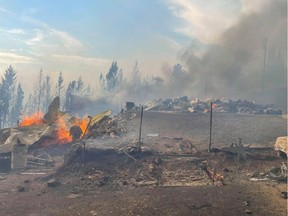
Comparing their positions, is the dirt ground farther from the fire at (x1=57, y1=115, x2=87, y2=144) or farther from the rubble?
the fire at (x1=57, y1=115, x2=87, y2=144)

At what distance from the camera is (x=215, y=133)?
25.2 metres

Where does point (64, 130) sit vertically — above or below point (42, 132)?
above

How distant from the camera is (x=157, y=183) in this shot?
50.9 ft

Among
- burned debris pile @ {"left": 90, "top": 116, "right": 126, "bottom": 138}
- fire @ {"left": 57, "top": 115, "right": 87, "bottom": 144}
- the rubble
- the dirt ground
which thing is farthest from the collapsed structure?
the rubble

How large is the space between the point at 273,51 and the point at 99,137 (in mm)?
87893

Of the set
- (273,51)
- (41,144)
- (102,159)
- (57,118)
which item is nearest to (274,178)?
(102,159)

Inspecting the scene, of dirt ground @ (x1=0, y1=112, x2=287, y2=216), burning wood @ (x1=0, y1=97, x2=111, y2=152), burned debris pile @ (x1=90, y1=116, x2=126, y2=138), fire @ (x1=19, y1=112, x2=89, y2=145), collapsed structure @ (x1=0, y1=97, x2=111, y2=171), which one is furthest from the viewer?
fire @ (x1=19, y1=112, x2=89, y2=145)

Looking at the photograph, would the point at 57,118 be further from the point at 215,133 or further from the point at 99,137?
the point at 215,133

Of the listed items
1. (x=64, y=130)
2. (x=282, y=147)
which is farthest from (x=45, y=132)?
(x=282, y=147)

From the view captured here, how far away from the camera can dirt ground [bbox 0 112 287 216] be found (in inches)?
480

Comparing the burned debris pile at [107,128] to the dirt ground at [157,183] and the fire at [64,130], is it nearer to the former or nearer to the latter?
the dirt ground at [157,183]

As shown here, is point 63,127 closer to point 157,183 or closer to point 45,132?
Result: point 45,132

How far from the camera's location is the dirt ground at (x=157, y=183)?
12.2m

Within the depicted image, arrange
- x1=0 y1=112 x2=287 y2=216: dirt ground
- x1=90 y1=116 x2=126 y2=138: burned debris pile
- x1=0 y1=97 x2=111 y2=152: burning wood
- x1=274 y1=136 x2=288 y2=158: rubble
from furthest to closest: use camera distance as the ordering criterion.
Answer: x1=0 y1=97 x2=111 y2=152: burning wood < x1=90 y1=116 x2=126 y2=138: burned debris pile < x1=274 y1=136 x2=288 y2=158: rubble < x1=0 y1=112 x2=287 y2=216: dirt ground
